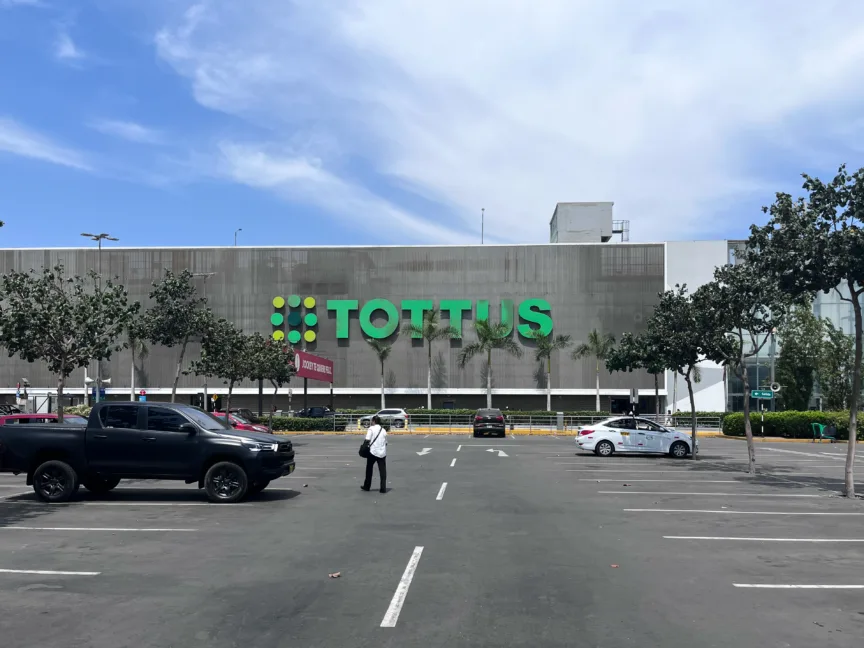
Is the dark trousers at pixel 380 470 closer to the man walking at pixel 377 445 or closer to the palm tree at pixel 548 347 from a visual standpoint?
the man walking at pixel 377 445

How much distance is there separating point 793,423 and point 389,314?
37.8 m

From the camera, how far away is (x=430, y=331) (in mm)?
70375

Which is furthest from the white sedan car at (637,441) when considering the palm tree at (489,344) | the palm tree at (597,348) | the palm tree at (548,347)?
the palm tree at (548,347)

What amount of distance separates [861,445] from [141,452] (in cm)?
3965

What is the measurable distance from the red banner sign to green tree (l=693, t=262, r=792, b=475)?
2972 cm

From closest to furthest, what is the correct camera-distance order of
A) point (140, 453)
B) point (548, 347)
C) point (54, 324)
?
point (140, 453) < point (54, 324) < point (548, 347)

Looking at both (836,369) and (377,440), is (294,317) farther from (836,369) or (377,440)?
(377,440)

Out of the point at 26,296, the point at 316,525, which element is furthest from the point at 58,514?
the point at 26,296

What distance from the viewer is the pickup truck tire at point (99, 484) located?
16.7 meters

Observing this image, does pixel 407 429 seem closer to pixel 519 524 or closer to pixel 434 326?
pixel 434 326

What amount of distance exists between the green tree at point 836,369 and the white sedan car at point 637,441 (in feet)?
107

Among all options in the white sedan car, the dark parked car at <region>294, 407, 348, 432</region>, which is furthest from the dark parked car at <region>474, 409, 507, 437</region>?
the white sedan car

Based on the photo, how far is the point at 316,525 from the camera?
42.9 feet

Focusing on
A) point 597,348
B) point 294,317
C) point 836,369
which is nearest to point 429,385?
point 294,317
